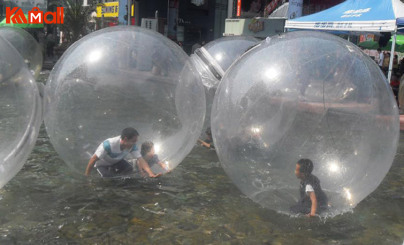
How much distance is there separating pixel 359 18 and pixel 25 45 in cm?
776

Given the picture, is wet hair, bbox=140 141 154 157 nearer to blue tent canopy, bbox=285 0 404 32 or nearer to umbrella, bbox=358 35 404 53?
blue tent canopy, bbox=285 0 404 32

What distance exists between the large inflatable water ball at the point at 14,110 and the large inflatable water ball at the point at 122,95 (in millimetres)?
446

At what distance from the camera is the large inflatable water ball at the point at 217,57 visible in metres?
6.20

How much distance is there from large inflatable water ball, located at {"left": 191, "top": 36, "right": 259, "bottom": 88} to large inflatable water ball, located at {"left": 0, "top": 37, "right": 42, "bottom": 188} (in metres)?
2.41

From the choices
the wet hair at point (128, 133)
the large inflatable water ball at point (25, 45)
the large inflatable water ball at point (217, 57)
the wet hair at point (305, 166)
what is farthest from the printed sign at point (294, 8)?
the wet hair at point (305, 166)

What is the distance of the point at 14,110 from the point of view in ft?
12.9

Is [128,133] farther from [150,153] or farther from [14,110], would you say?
[14,110]

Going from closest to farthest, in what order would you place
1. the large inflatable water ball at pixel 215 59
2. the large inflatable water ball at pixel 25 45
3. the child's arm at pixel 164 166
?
the child's arm at pixel 164 166 → the large inflatable water ball at pixel 215 59 → the large inflatable water ball at pixel 25 45

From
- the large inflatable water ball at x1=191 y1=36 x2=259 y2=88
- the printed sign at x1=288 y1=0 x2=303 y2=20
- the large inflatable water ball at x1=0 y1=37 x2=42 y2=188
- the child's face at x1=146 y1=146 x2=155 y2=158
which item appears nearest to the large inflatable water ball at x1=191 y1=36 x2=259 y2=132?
the large inflatable water ball at x1=191 y1=36 x2=259 y2=88

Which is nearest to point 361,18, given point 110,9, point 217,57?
point 217,57

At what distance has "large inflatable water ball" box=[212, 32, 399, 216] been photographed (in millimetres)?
3865

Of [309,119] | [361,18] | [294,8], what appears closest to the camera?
[309,119]

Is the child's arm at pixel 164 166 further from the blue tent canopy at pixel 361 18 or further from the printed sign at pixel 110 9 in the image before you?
the printed sign at pixel 110 9

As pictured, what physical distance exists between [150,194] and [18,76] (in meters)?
1.80
